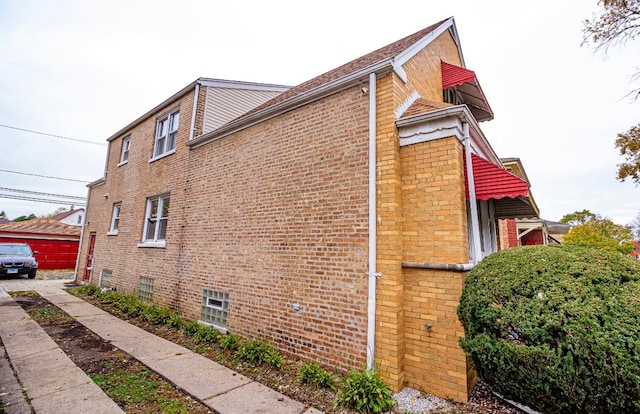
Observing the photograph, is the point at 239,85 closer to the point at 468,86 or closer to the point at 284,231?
the point at 284,231

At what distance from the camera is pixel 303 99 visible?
5.74 metres

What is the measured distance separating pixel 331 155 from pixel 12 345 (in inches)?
Answer: 302

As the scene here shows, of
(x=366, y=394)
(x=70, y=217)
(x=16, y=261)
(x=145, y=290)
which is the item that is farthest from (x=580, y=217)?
(x=70, y=217)

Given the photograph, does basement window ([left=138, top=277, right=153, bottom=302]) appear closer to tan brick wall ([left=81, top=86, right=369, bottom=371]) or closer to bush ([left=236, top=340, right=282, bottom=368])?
tan brick wall ([left=81, top=86, right=369, bottom=371])

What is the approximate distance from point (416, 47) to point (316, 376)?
268 inches

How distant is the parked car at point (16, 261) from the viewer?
1526 cm

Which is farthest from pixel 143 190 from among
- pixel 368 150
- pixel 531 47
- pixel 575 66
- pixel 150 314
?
pixel 575 66

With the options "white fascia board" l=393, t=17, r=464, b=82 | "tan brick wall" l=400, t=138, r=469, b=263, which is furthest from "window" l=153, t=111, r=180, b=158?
"tan brick wall" l=400, t=138, r=469, b=263

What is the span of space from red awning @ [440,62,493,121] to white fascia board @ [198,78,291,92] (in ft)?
22.2

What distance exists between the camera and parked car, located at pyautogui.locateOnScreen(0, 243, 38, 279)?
15.3m

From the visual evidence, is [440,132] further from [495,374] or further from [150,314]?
[150,314]

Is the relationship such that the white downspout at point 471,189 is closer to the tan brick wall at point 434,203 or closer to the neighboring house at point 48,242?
the tan brick wall at point 434,203

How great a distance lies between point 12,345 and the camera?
5703 millimetres

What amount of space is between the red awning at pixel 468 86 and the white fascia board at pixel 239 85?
6.76 meters
